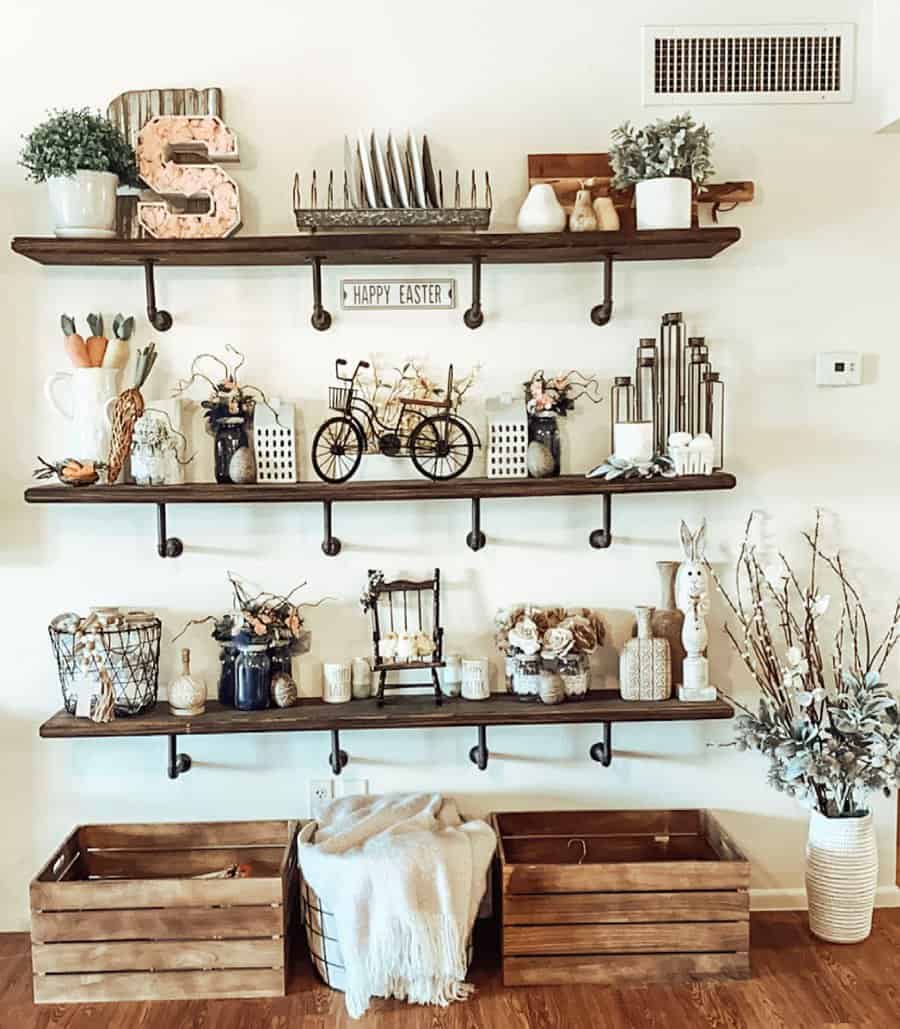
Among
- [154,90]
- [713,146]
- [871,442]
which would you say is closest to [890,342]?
[871,442]

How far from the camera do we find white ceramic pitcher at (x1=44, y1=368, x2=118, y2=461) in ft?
7.56

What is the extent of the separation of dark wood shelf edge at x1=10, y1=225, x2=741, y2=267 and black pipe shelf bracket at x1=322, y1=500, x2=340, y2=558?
55cm

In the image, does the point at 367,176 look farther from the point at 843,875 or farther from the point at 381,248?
the point at 843,875

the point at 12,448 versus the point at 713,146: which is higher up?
the point at 713,146

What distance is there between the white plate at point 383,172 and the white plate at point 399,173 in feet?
0.06

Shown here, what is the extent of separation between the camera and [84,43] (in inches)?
91.4

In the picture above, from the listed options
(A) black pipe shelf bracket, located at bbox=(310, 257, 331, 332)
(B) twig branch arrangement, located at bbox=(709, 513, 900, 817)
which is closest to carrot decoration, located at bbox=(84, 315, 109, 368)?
(A) black pipe shelf bracket, located at bbox=(310, 257, 331, 332)

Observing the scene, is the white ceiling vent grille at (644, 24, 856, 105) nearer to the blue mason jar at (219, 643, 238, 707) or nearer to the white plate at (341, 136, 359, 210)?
the white plate at (341, 136, 359, 210)

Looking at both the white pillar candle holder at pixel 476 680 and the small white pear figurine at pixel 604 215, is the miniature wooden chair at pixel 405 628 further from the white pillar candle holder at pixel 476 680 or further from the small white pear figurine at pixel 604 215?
the small white pear figurine at pixel 604 215

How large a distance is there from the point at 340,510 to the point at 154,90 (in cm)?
98

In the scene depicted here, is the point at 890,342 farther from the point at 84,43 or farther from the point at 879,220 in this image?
the point at 84,43

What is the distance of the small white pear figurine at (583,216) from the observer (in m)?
2.27

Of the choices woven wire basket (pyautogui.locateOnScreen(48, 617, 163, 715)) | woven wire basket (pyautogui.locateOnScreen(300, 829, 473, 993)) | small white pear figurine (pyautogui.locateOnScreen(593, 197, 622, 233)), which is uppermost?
small white pear figurine (pyautogui.locateOnScreen(593, 197, 622, 233))

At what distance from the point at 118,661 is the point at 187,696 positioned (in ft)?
0.54
